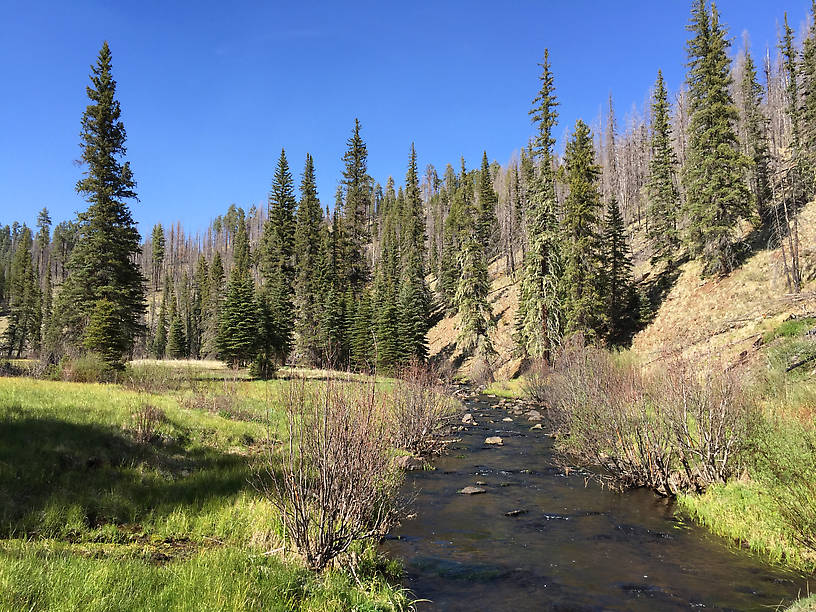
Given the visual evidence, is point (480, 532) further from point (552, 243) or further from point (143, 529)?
point (552, 243)

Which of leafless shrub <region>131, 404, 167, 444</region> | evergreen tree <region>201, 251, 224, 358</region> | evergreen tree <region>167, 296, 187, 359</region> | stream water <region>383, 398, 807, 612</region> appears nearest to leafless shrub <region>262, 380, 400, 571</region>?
stream water <region>383, 398, 807, 612</region>

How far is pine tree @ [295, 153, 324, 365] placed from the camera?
5156 centimetres

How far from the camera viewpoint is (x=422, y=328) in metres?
48.6

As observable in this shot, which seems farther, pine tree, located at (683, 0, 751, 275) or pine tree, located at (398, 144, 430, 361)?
pine tree, located at (398, 144, 430, 361)

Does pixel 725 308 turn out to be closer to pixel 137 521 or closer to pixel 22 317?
pixel 137 521

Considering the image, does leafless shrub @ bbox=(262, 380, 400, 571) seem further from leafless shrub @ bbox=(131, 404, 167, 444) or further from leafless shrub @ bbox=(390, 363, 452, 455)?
leafless shrub @ bbox=(390, 363, 452, 455)

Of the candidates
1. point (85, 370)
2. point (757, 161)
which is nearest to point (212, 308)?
point (85, 370)

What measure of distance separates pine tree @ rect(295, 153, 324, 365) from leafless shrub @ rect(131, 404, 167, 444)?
110ft

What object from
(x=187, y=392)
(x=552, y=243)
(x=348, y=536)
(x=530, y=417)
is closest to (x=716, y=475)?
(x=348, y=536)

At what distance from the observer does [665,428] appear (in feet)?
34.6

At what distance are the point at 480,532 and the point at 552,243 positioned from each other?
2744cm

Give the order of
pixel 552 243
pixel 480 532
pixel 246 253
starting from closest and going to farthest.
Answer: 1. pixel 480 532
2. pixel 552 243
3. pixel 246 253

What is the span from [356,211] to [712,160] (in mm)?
41815

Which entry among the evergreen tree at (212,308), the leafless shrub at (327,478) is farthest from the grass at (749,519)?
the evergreen tree at (212,308)
